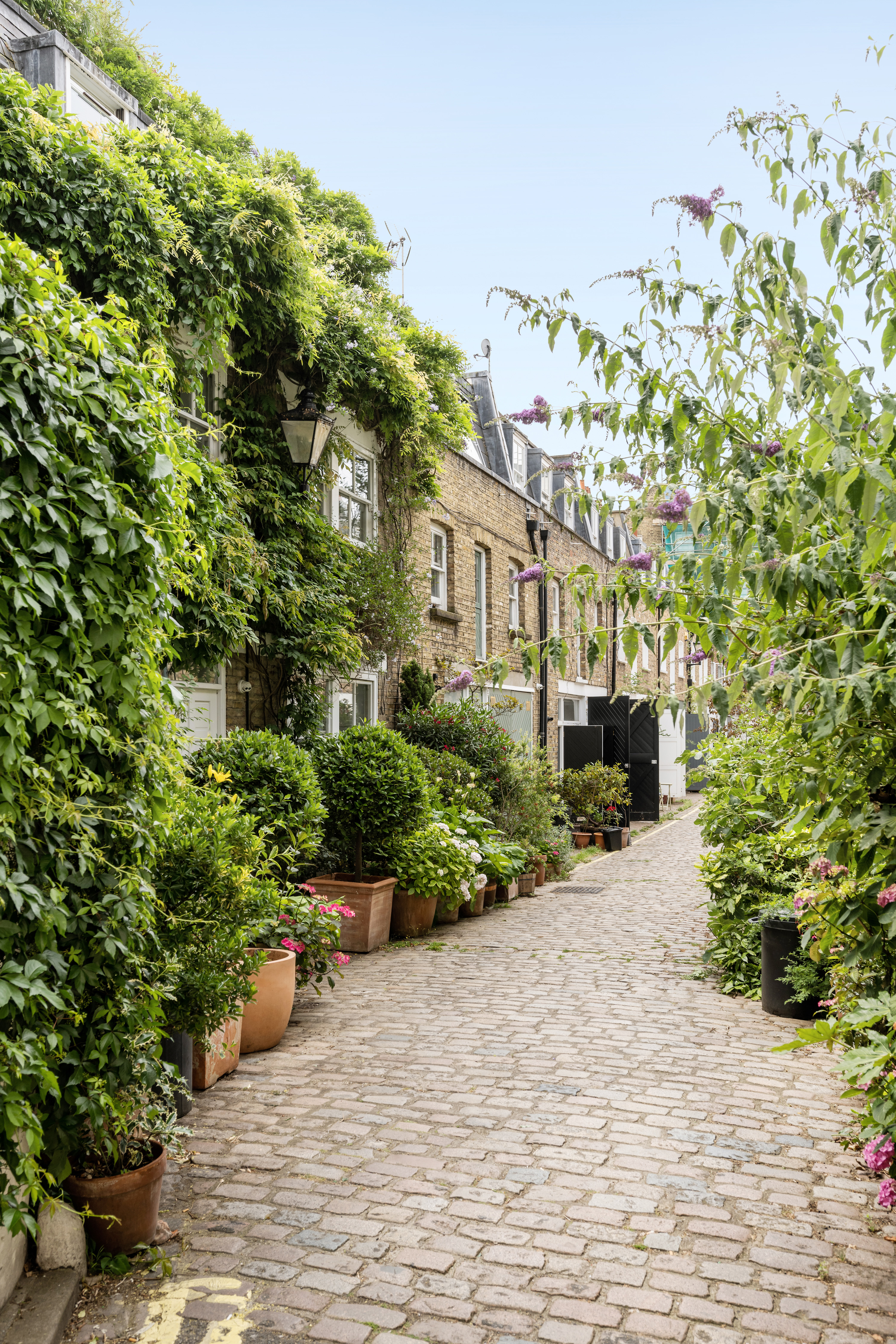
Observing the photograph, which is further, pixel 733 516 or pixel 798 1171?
pixel 798 1171

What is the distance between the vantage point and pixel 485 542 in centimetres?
1575

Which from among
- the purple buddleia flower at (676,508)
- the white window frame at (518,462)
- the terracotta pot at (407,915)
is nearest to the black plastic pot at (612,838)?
the white window frame at (518,462)

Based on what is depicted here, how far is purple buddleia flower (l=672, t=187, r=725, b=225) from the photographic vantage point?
127 inches

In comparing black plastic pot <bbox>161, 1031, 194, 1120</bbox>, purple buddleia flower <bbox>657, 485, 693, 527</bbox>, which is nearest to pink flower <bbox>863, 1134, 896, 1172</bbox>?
purple buddleia flower <bbox>657, 485, 693, 527</bbox>

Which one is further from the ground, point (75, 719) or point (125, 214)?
point (125, 214)

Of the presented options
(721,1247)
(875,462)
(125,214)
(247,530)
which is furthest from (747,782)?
(125,214)

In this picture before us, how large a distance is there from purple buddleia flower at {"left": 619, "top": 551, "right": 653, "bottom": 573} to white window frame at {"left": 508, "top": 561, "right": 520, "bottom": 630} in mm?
12958

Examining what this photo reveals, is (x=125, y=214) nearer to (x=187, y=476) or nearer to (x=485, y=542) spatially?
(x=187, y=476)

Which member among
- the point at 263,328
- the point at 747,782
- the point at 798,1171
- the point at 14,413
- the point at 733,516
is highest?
the point at 263,328

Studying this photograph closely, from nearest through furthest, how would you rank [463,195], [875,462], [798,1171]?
[875,462] → [798,1171] → [463,195]

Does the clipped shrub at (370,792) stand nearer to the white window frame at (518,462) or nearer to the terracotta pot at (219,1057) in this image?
the terracotta pot at (219,1057)

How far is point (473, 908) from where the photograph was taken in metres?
10.0

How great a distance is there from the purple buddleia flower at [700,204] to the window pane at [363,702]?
8721 mm

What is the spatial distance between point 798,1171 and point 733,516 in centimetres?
297
